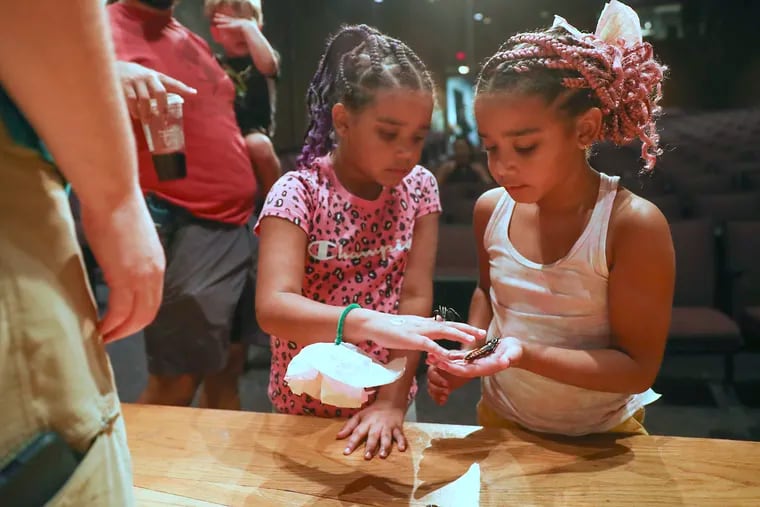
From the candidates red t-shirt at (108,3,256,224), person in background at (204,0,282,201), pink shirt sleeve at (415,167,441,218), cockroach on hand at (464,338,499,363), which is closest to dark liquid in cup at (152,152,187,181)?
red t-shirt at (108,3,256,224)

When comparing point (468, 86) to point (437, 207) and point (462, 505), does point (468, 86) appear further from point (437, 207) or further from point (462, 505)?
point (462, 505)

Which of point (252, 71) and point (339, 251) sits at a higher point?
point (252, 71)

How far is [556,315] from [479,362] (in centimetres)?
20

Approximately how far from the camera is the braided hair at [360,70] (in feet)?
3.80

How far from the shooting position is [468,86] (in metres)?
1.16

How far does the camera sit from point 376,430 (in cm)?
126

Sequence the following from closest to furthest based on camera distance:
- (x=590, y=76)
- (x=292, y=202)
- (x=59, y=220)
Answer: (x=59, y=220)
(x=590, y=76)
(x=292, y=202)

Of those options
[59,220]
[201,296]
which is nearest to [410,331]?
[59,220]

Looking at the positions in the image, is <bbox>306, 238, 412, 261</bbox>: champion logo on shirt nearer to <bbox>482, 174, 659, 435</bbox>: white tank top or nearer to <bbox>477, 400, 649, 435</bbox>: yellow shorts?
<bbox>482, 174, 659, 435</bbox>: white tank top

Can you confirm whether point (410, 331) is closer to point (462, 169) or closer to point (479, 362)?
point (479, 362)

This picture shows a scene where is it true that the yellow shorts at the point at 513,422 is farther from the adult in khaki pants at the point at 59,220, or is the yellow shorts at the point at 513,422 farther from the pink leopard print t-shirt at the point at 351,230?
the adult in khaki pants at the point at 59,220

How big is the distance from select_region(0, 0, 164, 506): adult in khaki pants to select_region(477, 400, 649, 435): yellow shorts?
87 centimetres

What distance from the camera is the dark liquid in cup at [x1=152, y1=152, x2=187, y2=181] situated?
1.43 meters

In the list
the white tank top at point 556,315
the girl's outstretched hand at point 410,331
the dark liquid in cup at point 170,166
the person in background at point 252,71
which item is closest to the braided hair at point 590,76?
the white tank top at point 556,315
